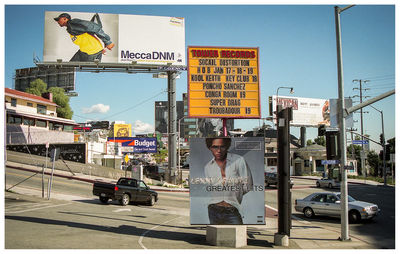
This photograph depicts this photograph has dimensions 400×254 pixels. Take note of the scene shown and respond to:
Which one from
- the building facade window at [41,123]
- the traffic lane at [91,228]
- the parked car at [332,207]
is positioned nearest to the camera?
the traffic lane at [91,228]

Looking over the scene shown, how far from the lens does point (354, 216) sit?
1623cm

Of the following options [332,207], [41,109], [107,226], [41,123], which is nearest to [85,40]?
[41,123]

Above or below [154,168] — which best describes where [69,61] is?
above

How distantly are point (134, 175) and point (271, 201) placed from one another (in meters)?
16.1

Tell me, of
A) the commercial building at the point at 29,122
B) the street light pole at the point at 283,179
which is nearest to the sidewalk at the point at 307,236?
the street light pole at the point at 283,179

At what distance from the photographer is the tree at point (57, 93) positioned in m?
73.4

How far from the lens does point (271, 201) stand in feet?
86.0

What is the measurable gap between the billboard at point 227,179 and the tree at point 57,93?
67979 millimetres

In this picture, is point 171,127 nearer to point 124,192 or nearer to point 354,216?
point 124,192

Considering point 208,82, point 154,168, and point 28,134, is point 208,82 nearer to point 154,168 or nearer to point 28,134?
point 154,168

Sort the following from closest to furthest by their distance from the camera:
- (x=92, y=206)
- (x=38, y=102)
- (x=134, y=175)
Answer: (x=92, y=206)
(x=134, y=175)
(x=38, y=102)

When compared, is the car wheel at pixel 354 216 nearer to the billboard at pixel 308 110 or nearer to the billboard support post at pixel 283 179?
the billboard support post at pixel 283 179

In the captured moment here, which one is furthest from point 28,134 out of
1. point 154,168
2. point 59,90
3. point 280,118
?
point 280,118

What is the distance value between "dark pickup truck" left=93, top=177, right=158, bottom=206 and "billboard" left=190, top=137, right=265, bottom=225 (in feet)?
34.1
